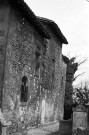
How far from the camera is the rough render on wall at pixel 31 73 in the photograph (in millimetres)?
11094

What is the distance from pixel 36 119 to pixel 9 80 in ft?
14.6

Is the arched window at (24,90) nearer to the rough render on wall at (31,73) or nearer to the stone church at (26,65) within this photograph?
the stone church at (26,65)

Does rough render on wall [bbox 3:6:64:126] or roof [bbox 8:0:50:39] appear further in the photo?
rough render on wall [bbox 3:6:64:126]

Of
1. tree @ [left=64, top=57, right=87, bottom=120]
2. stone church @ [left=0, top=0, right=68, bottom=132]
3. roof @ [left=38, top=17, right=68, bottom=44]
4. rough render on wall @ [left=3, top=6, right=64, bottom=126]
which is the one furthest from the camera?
tree @ [left=64, top=57, right=87, bottom=120]

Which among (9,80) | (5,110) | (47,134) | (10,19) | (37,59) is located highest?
(10,19)

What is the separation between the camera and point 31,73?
1368 centimetres

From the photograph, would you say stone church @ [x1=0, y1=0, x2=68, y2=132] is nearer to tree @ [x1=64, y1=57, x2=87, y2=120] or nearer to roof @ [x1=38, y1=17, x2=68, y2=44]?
roof @ [x1=38, y1=17, x2=68, y2=44]

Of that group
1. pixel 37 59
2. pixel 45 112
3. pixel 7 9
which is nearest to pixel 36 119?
pixel 45 112

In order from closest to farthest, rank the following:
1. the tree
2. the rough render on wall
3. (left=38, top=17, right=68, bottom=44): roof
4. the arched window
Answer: the rough render on wall < the arched window < (left=38, top=17, right=68, bottom=44): roof < the tree

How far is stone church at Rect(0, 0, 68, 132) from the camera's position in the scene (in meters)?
10.8

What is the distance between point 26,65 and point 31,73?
909mm

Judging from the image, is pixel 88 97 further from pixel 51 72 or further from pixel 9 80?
pixel 9 80

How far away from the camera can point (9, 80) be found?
11.0 m

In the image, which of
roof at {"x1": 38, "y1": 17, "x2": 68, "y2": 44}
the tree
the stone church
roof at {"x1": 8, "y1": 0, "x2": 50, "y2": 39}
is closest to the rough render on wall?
the stone church
